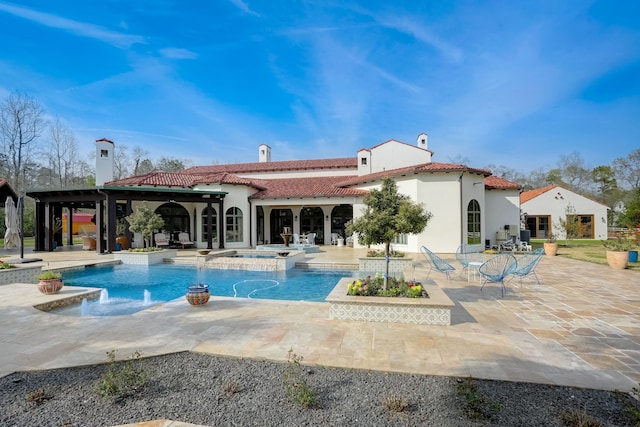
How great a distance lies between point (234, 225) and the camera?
63.7 feet

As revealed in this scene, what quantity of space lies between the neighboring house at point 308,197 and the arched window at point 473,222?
0.06 meters

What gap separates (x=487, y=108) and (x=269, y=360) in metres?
16.0

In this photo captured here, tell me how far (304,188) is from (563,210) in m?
23.6

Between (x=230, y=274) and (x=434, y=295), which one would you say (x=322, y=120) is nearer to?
(x=230, y=274)

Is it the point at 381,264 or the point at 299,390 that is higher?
A: the point at 299,390

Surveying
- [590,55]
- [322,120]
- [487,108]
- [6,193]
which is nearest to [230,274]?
[322,120]

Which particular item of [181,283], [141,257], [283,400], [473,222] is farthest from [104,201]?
[473,222]

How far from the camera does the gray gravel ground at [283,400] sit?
2746 mm

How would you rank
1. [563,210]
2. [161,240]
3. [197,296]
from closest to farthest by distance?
[197,296], [161,240], [563,210]

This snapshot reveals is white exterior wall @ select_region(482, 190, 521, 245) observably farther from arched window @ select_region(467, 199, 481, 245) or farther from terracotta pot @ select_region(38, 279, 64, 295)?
terracotta pot @ select_region(38, 279, 64, 295)

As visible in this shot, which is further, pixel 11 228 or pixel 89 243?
pixel 89 243

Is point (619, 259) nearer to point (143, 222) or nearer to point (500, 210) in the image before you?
point (500, 210)

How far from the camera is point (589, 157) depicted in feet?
134

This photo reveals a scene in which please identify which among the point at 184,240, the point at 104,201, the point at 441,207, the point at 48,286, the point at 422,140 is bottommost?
the point at 48,286
